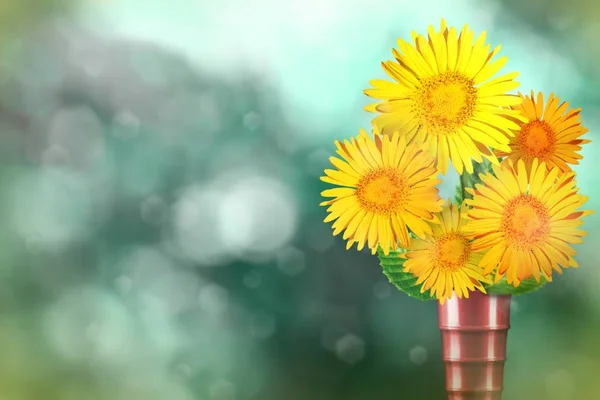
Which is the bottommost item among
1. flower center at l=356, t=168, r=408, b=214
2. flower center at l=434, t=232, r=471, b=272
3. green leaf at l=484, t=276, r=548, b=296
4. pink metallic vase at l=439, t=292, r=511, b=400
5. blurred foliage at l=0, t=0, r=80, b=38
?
pink metallic vase at l=439, t=292, r=511, b=400

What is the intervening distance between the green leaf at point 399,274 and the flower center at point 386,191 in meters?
0.06

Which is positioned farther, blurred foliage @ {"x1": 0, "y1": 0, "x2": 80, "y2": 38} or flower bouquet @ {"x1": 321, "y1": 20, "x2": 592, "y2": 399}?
blurred foliage @ {"x1": 0, "y1": 0, "x2": 80, "y2": 38}

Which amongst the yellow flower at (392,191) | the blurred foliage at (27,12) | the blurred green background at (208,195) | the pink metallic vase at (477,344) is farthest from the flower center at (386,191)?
the blurred foliage at (27,12)

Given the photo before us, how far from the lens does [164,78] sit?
1.07m

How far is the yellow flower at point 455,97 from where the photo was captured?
0.71 m

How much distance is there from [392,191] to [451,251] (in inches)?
3.4

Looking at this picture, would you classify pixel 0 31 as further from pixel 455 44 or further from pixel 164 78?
pixel 455 44

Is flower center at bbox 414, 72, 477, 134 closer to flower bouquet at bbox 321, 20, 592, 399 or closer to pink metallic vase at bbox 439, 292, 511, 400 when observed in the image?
flower bouquet at bbox 321, 20, 592, 399

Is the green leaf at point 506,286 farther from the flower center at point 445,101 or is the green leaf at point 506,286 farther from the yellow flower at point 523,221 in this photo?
the flower center at point 445,101

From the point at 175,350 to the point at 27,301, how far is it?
8.5 inches

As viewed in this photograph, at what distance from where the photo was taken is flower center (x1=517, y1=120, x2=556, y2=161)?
0.76 metres

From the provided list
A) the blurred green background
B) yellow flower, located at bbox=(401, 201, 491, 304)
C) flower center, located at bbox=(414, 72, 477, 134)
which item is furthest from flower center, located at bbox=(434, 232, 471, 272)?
the blurred green background

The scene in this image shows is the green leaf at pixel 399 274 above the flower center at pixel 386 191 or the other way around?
the other way around

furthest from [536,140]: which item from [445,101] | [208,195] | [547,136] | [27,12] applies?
[27,12]
